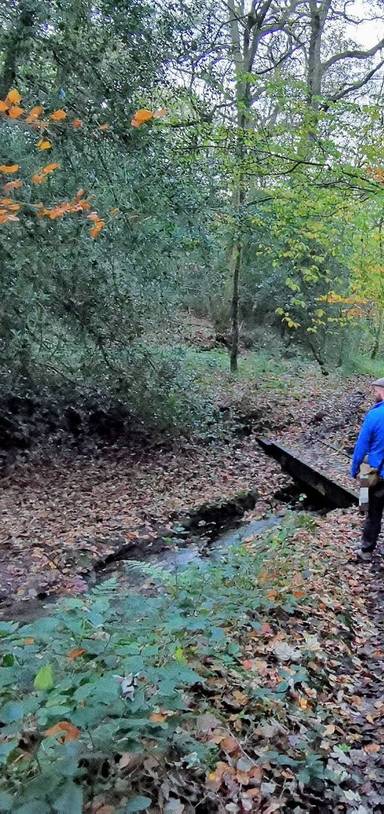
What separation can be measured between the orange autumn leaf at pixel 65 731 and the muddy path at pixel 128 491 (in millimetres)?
4201

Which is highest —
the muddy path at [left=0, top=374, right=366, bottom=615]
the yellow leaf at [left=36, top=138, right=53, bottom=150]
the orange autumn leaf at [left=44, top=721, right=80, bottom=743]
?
the yellow leaf at [left=36, top=138, right=53, bottom=150]

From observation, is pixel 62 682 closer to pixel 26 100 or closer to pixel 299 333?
pixel 26 100

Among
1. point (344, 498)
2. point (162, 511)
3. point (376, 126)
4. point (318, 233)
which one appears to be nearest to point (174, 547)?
point (162, 511)

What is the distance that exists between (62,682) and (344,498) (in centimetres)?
730

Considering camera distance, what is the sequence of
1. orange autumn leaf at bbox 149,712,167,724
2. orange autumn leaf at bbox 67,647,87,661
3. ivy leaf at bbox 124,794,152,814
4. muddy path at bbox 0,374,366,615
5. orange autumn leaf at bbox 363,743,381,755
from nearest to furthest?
ivy leaf at bbox 124,794,152,814, orange autumn leaf at bbox 149,712,167,724, orange autumn leaf at bbox 67,647,87,661, orange autumn leaf at bbox 363,743,381,755, muddy path at bbox 0,374,366,615

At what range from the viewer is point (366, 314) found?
64.7ft

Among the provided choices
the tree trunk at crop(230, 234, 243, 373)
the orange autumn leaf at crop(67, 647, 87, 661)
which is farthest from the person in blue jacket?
the tree trunk at crop(230, 234, 243, 373)

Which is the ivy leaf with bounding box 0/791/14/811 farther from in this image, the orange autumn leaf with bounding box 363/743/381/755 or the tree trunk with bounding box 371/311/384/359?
the tree trunk with bounding box 371/311/384/359

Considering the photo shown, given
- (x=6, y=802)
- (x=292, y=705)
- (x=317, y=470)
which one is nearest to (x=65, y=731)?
(x=6, y=802)

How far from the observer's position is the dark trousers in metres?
6.39

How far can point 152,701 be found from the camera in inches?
112

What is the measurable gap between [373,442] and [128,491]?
17.3 feet

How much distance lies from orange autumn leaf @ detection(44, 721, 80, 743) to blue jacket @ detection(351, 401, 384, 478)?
15.1ft

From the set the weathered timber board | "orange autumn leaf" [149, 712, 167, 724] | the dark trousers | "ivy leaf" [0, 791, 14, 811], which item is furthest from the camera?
the weathered timber board
